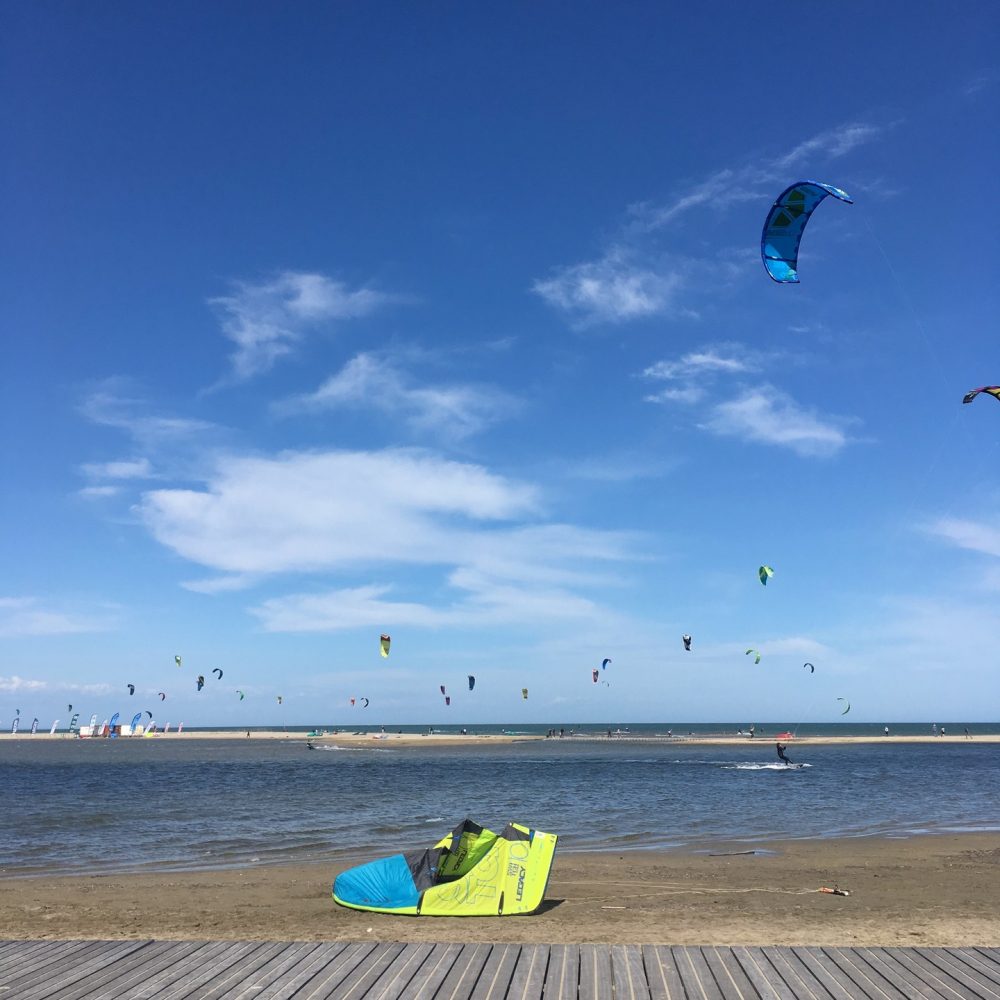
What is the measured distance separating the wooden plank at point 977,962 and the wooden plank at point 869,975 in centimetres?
64

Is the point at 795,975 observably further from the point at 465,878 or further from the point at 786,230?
the point at 786,230

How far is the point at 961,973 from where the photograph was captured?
608 centimetres

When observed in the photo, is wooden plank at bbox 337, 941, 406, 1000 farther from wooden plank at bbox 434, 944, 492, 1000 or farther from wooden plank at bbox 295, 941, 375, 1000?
wooden plank at bbox 434, 944, 492, 1000

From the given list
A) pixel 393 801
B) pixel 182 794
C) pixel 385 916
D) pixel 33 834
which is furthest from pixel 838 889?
pixel 182 794

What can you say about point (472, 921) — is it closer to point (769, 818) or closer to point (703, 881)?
point (703, 881)

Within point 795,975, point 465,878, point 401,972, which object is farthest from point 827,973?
point 465,878

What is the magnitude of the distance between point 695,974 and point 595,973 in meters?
0.73

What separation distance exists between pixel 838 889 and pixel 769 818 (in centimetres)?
990

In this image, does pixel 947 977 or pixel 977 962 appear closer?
pixel 947 977

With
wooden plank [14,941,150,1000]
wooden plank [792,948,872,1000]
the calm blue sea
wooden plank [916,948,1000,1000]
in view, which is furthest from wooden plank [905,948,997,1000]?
the calm blue sea

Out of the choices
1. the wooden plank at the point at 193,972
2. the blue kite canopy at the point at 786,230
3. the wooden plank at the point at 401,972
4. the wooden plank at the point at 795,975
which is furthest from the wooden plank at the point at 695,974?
the blue kite canopy at the point at 786,230

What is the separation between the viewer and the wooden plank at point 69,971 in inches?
229

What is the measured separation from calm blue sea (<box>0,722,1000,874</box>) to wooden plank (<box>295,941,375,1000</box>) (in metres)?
10.4

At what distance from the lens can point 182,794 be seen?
3017cm
